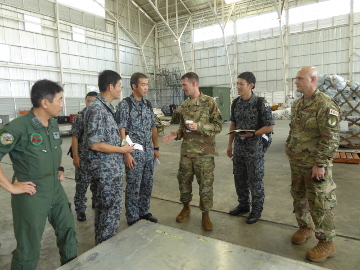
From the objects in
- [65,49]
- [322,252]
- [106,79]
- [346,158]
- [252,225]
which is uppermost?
[65,49]

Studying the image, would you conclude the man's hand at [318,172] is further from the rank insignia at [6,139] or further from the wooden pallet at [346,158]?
the wooden pallet at [346,158]

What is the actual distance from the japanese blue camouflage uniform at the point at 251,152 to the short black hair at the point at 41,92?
90.1 inches

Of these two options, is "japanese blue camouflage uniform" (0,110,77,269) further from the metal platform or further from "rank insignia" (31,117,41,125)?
the metal platform

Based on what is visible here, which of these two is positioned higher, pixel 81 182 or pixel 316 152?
pixel 316 152

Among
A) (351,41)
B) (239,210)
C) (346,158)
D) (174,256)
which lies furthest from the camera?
(351,41)

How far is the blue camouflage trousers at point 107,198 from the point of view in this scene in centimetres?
228

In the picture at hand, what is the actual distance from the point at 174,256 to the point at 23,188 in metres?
1.14

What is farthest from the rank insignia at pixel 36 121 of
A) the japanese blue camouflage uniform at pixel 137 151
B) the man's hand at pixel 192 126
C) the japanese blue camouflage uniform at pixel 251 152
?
the japanese blue camouflage uniform at pixel 251 152

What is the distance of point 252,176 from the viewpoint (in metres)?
3.18

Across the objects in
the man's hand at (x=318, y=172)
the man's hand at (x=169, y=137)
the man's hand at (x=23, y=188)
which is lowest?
the man's hand at (x=318, y=172)

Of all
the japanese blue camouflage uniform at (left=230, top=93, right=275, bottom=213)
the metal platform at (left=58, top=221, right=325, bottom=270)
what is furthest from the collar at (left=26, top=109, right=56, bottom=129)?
the japanese blue camouflage uniform at (left=230, top=93, right=275, bottom=213)

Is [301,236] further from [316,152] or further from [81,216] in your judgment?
[81,216]

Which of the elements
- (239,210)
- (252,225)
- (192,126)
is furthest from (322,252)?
(192,126)

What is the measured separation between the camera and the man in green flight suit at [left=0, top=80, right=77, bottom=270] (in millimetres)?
1744
